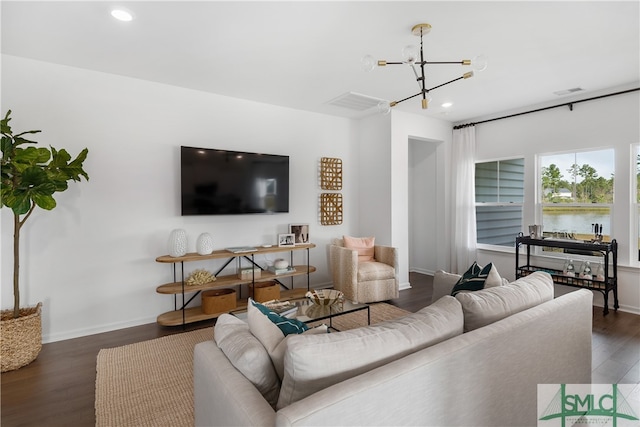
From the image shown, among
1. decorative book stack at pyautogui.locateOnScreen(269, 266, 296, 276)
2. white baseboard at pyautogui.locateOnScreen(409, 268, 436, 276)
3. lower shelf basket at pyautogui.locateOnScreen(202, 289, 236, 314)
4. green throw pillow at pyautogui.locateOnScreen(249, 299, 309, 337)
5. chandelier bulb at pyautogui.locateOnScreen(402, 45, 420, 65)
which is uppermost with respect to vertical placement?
chandelier bulb at pyautogui.locateOnScreen(402, 45, 420, 65)

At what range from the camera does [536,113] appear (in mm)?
A: 4531

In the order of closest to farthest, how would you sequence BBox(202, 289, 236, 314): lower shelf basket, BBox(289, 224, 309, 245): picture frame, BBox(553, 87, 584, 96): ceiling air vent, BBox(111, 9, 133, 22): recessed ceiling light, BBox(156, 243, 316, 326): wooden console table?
1. BBox(111, 9, 133, 22): recessed ceiling light
2. BBox(156, 243, 316, 326): wooden console table
3. BBox(202, 289, 236, 314): lower shelf basket
4. BBox(553, 87, 584, 96): ceiling air vent
5. BBox(289, 224, 309, 245): picture frame

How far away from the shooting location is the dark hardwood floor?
2016 mm

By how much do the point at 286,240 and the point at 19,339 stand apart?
268 centimetres

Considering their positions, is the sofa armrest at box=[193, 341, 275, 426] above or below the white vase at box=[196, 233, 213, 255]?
below

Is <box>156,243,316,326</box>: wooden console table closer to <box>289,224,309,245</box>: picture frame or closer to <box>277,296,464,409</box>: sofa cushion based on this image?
<box>289,224,309,245</box>: picture frame

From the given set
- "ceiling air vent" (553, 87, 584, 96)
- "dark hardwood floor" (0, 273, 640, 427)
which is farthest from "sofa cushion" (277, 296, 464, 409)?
"ceiling air vent" (553, 87, 584, 96)

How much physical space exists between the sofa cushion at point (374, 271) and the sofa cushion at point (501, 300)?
85.4 inches

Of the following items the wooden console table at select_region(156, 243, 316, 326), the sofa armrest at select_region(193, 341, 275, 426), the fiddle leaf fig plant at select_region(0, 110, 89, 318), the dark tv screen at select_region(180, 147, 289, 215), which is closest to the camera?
the sofa armrest at select_region(193, 341, 275, 426)

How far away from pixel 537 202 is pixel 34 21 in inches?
226

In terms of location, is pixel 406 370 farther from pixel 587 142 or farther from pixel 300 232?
pixel 587 142

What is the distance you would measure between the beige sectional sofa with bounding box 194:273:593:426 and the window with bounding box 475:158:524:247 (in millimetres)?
3498

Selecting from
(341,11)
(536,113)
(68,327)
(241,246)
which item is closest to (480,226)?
(536,113)

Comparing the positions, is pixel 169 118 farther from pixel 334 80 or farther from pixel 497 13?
pixel 497 13
